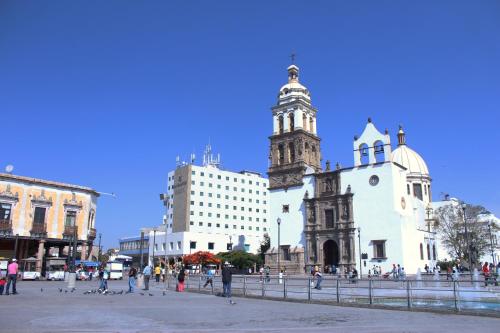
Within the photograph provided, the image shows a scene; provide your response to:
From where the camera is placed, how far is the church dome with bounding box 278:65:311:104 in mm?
65050

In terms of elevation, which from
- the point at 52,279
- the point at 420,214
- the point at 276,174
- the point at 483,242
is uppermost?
the point at 276,174

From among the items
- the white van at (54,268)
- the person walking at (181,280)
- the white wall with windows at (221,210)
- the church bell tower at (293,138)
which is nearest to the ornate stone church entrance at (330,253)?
the church bell tower at (293,138)

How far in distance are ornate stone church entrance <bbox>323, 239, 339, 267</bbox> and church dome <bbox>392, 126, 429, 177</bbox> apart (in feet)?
85.0

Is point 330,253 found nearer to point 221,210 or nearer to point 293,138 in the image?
point 293,138

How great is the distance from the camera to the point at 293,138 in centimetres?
6231


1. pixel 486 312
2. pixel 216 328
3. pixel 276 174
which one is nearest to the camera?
pixel 216 328

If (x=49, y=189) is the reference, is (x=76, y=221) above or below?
below

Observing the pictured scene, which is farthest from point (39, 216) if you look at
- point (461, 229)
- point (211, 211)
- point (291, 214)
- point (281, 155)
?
point (211, 211)

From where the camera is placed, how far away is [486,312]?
12195mm

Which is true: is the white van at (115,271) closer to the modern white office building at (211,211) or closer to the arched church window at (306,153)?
the arched church window at (306,153)

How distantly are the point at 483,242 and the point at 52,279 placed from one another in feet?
176

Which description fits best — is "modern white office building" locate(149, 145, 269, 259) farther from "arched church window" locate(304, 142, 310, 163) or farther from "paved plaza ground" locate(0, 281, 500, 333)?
"paved plaza ground" locate(0, 281, 500, 333)

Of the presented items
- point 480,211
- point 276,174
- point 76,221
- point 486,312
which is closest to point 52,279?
point 76,221

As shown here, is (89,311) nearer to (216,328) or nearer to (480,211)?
(216,328)
